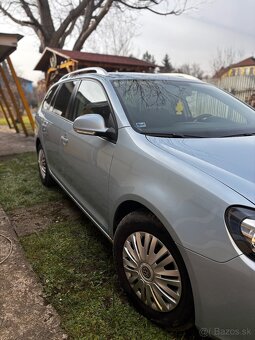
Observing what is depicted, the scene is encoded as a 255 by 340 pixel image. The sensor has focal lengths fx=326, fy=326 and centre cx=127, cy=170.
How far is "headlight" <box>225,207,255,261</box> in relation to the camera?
1.47 m

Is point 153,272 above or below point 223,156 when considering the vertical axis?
below

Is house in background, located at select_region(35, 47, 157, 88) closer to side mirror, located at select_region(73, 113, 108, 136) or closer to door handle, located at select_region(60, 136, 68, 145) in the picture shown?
door handle, located at select_region(60, 136, 68, 145)

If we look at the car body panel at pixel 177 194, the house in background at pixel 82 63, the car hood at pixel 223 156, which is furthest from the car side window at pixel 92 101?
the house in background at pixel 82 63

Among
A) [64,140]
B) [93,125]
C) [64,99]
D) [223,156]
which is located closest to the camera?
[223,156]

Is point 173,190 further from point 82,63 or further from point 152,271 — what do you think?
point 82,63

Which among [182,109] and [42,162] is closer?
[182,109]

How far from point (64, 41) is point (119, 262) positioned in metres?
20.3

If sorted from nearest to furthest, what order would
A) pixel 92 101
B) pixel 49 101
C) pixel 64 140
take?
pixel 92 101
pixel 64 140
pixel 49 101

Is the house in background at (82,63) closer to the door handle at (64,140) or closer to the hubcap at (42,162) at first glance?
the hubcap at (42,162)

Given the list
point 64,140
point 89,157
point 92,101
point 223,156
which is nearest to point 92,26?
point 64,140

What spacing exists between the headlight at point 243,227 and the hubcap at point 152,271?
0.46 m

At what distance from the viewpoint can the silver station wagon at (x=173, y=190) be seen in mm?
1537

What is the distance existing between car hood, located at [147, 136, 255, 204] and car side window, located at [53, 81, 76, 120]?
67.0 inches

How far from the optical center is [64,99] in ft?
12.6
